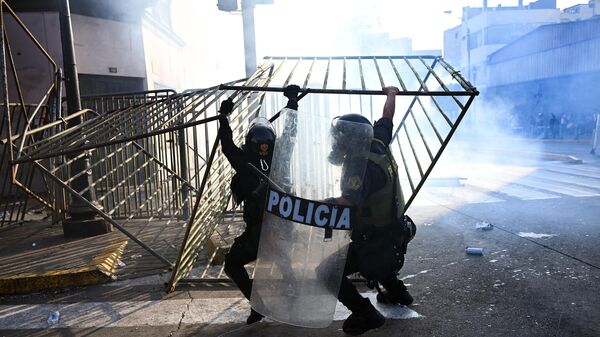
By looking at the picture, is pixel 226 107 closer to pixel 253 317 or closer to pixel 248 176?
pixel 248 176

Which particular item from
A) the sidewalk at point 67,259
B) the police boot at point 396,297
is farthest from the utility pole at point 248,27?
the police boot at point 396,297

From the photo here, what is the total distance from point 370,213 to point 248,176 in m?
0.88

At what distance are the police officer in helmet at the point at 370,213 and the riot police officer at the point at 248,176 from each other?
0.49 meters

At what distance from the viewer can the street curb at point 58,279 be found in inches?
158

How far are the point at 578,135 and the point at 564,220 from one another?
17.7 metres

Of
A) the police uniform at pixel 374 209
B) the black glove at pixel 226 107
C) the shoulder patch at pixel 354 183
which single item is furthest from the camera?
the black glove at pixel 226 107

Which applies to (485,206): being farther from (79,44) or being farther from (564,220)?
(79,44)

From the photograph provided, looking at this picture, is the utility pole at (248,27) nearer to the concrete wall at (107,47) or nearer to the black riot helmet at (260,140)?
the concrete wall at (107,47)

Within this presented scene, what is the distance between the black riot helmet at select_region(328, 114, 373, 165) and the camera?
9.21ft

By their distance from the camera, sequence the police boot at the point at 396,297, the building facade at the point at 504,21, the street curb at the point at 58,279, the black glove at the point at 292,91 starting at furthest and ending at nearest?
1. the building facade at the point at 504,21
2. the street curb at the point at 58,279
3. the police boot at the point at 396,297
4. the black glove at the point at 292,91

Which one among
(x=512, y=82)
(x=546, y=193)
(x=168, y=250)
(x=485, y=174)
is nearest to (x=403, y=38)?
(x=512, y=82)

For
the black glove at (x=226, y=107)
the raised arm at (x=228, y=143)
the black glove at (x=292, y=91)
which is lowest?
the raised arm at (x=228, y=143)

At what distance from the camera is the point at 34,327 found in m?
3.32

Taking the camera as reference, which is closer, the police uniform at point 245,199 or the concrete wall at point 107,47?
the police uniform at point 245,199
